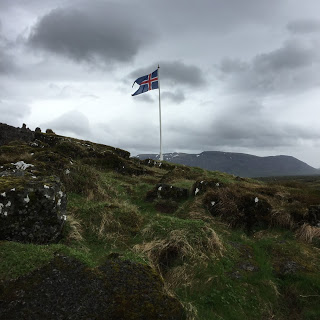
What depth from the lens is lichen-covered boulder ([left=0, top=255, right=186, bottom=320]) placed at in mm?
5312

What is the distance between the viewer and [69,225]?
32.8 ft

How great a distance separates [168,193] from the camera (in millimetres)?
16578

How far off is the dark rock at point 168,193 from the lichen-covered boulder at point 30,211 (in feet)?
26.3

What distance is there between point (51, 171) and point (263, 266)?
12.7 meters

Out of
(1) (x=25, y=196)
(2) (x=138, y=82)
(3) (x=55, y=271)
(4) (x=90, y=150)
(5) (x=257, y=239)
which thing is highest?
(2) (x=138, y=82)

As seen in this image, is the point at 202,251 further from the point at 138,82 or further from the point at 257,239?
the point at 138,82

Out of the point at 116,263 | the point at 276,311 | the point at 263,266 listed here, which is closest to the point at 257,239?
the point at 263,266

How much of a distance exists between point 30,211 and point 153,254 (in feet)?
15.0

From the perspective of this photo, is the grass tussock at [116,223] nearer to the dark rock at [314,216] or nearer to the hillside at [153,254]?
the hillside at [153,254]

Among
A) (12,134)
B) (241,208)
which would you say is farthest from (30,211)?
(12,134)

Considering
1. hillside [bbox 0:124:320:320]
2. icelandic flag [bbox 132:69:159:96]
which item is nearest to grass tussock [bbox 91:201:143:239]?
hillside [bbox 0:124:320:320]

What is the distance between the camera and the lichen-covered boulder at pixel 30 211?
826 cm

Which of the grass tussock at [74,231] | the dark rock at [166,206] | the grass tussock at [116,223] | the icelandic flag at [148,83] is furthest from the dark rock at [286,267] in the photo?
the icelandic flag at [148,83]

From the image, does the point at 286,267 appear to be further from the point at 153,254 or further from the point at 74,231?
the point at 74,231
